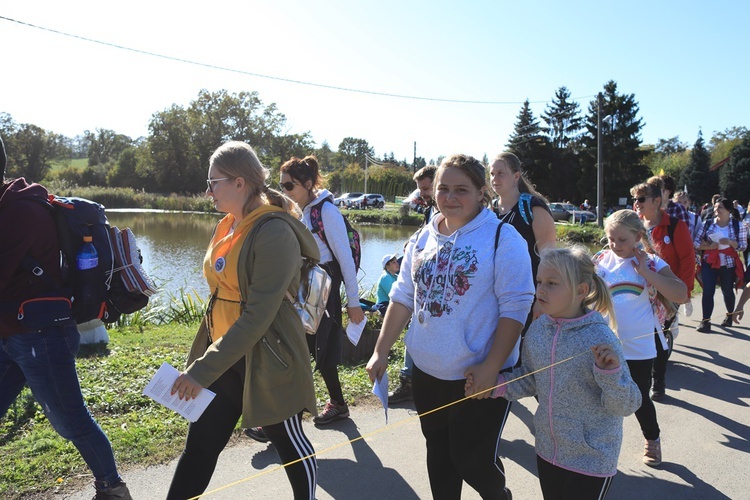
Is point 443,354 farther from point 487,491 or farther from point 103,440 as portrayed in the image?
point 103,440

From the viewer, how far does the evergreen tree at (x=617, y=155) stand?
51.8 metres

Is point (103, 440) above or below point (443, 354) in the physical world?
A: below

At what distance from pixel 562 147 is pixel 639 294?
56.8 metres

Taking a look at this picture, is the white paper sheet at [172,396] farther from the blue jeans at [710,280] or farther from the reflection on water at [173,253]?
the reflection on water at [173,253]

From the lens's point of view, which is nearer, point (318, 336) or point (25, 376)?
point (25, 376)

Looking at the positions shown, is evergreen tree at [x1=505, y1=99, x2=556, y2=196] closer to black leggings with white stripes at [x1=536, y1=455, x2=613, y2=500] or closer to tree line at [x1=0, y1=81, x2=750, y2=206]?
tree line at [x1=0, y1=81, x2=750, y2=206]

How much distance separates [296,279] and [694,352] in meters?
6.10

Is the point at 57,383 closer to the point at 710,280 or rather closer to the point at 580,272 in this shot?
the point at 580,272

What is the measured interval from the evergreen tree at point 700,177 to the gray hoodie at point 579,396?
57667 millimetres

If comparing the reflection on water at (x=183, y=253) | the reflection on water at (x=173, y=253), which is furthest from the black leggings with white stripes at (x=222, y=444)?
the reflection on water at (x=173, y=253)

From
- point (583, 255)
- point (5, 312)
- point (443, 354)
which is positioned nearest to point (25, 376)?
point (5, 312)

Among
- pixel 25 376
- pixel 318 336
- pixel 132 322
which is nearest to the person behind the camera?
pixel 25 376

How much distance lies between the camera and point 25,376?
2.85 m

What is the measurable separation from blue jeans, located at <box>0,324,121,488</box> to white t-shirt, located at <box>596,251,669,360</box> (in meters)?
3.14
